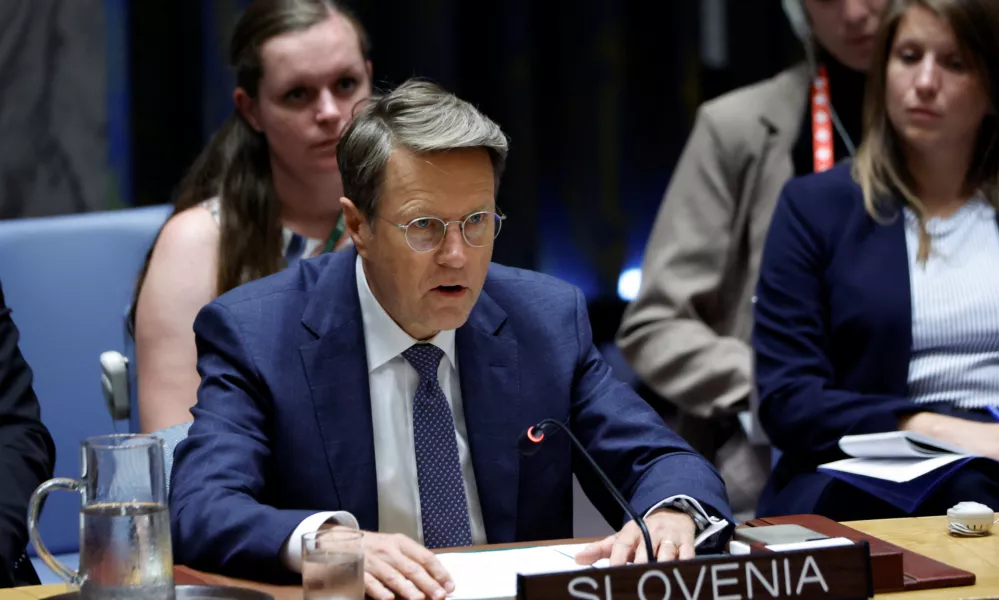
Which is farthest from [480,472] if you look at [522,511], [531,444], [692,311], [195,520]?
[692,311]

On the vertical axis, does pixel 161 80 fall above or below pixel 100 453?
above

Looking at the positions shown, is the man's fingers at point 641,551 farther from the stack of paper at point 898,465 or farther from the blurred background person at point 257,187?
the blurred background person at point 257,187

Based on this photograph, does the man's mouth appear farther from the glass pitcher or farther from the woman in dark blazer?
the woman in dark blazer

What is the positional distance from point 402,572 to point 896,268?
1.50 meters

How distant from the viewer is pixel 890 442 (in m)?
2.31

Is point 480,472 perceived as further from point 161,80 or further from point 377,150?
point 161,80

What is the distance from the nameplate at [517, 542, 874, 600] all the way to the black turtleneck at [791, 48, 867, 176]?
1.88 metres

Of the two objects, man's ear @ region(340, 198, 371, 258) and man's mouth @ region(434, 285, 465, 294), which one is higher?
man's ear @ region(340, 198, 371, 258)

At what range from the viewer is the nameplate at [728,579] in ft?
4.94

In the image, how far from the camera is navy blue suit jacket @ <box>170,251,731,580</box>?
6.69ft

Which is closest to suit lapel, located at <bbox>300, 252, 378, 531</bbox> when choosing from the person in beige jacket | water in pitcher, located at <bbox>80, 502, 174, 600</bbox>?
water in pitcher, located at <bbox>80, 502, 174, 600</bbox>

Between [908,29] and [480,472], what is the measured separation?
4.43 feet

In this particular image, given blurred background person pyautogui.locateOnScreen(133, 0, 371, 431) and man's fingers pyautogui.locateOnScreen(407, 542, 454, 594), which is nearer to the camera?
man's fingers pyautogui.locateOnScreen(407, 542, 454, 594)

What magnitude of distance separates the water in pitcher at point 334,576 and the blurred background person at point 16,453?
29.6 inches
